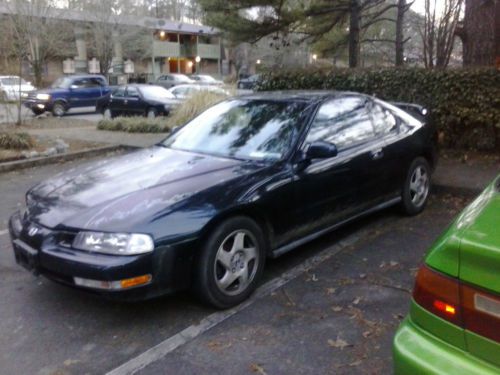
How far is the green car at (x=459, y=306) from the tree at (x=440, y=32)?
308 inches

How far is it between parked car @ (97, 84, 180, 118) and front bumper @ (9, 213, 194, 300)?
14.3m

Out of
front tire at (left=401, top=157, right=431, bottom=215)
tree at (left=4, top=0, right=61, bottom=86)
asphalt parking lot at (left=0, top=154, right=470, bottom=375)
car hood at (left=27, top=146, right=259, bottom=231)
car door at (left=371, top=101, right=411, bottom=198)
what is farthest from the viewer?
tree at (left=4, top=0, right=61, bottom=86)

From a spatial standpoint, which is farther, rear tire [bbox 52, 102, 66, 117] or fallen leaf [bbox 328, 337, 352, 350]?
rear tire [bbox 52, 102, 66, 117]

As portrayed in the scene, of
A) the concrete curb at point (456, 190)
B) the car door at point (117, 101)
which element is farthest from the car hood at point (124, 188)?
the car door at point (117, 101)

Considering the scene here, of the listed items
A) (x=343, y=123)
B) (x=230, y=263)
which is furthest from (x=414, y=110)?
(x=230, y=263)

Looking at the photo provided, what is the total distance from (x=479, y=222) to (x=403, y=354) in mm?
574

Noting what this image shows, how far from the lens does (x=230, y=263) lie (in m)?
3.60

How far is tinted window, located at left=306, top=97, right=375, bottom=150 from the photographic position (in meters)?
4.54

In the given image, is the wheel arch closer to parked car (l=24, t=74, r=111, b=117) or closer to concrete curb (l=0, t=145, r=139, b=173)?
concrete curb (l=0, t=145, r=139, b=173)

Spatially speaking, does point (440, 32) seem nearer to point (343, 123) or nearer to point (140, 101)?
point (343, 123)

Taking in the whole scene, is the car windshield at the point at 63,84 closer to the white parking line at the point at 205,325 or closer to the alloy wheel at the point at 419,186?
the alloy wheel at the point at 419,186

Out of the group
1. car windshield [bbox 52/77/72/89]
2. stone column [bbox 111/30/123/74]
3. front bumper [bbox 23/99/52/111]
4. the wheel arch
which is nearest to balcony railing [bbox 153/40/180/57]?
stone column [bbox 111/30/123/74]

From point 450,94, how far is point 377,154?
3.46m

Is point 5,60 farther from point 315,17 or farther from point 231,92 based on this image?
point 315,17
